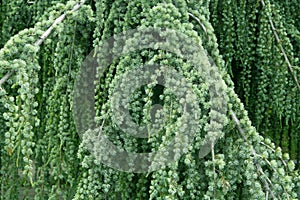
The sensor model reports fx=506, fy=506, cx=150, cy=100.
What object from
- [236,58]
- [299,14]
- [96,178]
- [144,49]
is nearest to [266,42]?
[236,58]

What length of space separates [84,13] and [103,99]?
0.69 feet

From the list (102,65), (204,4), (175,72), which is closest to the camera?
(175,72)

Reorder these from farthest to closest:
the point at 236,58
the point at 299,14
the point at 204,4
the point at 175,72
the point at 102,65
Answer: the point at 299,14 < the point at 236,58 < the point at 204,4 < the point at 102,65 < the point at 175,72

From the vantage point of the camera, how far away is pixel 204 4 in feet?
4.28

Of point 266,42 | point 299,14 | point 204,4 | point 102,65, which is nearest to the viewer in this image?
point 102,65

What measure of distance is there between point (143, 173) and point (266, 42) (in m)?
0.67

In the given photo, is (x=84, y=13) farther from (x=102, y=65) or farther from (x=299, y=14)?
(x=299, y=14)

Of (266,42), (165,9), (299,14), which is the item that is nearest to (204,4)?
(165,9)

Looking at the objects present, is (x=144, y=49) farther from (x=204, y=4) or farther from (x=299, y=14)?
(x=299, y=14)

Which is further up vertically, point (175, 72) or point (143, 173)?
point (175, 72)

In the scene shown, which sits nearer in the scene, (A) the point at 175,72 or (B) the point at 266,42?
(A) the point at 175,72

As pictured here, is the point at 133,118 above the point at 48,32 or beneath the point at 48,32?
beneath

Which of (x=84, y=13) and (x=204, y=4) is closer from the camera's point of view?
(x=84, y=13)

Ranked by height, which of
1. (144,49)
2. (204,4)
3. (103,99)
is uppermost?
(204,4)
